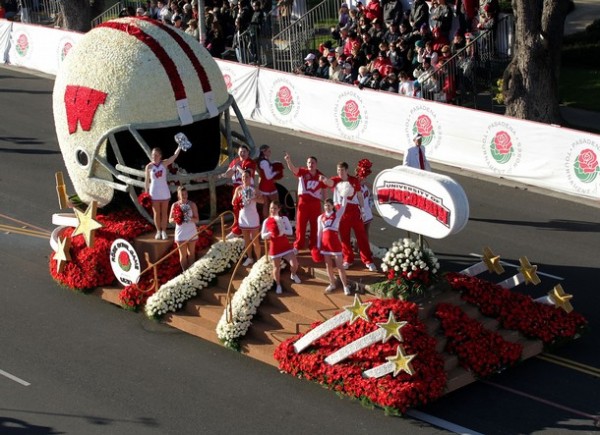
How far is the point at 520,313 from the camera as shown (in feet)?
61.1

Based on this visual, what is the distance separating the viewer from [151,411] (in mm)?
16938

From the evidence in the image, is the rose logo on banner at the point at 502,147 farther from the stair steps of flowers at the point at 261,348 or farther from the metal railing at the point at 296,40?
the metal railing at the point at 296,40

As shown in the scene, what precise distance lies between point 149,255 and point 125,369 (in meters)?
2.61

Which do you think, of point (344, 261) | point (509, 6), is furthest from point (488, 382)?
point (509, 6)

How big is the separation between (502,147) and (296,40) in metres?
10.7

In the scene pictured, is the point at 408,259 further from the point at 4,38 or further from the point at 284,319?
the point at 4,38

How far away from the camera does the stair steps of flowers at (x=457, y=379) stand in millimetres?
17172

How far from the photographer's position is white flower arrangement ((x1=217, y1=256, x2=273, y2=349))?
61.1 ft

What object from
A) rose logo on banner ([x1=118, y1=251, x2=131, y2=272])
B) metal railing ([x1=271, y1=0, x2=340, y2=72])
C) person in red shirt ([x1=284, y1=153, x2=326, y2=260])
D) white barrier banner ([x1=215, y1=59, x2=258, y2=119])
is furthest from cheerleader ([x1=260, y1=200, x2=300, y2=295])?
metal railing ([x1=271, y1=0, x2=340, y2=72])

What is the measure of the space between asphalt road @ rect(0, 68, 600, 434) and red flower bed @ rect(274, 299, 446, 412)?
0.23 metres

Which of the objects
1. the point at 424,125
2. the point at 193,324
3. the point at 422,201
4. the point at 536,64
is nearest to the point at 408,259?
the point at 422,201

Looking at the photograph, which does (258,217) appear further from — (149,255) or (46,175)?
(46,175)

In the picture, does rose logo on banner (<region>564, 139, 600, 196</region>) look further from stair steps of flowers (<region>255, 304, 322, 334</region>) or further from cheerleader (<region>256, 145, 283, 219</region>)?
stair steps of flowers (<region>255, 304, 322, 334</region>)

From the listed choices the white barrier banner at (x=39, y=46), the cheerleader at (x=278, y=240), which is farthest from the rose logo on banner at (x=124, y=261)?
the white barrier banner at (x=39, y=46)
